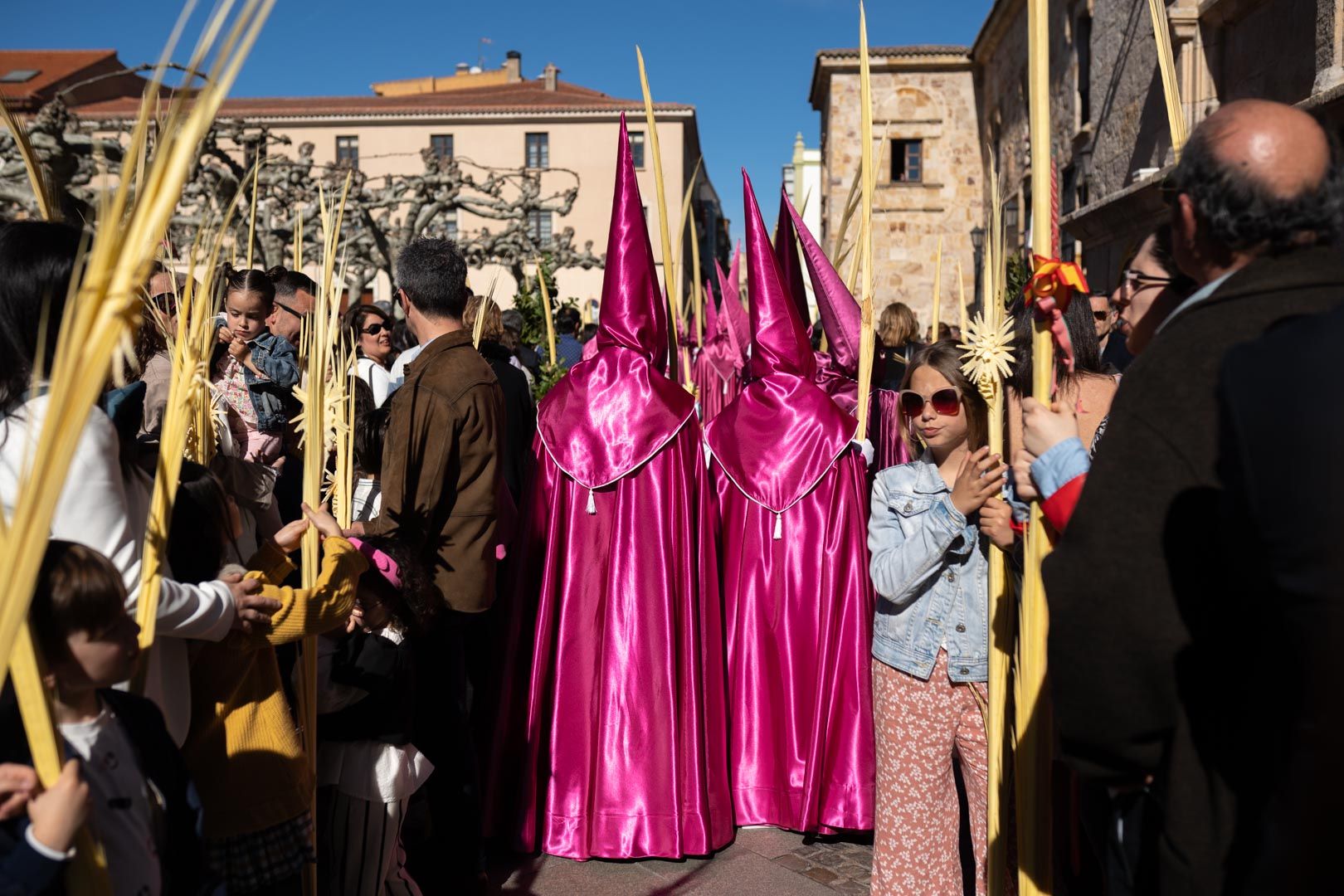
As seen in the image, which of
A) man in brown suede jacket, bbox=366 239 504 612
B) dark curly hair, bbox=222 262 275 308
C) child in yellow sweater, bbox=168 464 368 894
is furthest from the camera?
dark curly hair, bbox=222 262 275 308

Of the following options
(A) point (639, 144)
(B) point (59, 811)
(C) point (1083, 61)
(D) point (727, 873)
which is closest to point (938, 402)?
(D) point (727, 873)

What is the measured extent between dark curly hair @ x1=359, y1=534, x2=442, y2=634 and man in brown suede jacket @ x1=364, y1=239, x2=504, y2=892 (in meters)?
0.22

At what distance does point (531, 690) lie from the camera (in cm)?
388

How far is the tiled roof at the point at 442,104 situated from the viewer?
136 feet

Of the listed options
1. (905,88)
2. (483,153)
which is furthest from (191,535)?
(483,153)

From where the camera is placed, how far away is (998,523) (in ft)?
7.81

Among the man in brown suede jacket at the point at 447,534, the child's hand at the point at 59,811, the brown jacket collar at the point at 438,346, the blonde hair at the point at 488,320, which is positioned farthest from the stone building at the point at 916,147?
the child's hand at the point at 59,811

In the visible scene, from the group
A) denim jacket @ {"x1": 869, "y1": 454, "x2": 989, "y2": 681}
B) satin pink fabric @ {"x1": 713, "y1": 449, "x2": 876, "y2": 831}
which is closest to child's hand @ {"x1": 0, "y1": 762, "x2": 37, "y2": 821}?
denim jacket @ {"x1": 869, "y1": 454, "x2": 989, "y2": 681}

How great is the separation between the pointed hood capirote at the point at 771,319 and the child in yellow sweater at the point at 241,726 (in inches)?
86.0

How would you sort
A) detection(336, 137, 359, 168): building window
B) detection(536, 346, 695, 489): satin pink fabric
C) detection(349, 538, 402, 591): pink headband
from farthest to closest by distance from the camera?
detection(336, 137, 359, 168): building window < detection(536, 346, 695, 489): satin pink fabric < detection(349, 538, 402, 591): pink headband

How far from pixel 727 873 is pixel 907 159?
88.8ft

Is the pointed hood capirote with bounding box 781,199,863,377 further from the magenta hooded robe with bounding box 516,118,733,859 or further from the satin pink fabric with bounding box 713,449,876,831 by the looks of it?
the magenta hooded robe with bounding box 516,118,733,859

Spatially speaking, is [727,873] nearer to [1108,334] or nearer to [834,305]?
[834,305]

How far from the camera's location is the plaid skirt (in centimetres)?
224
